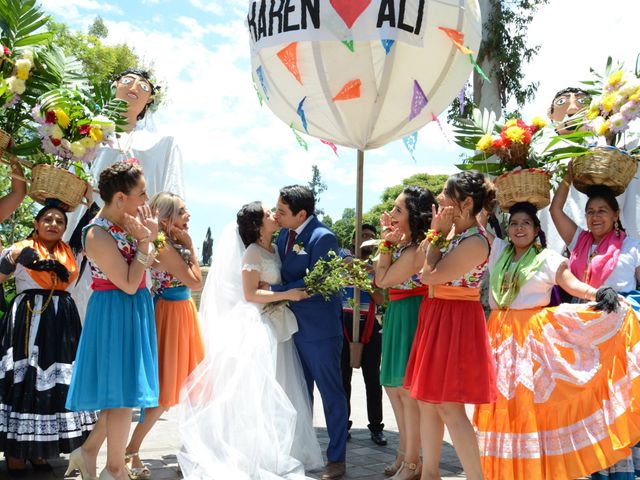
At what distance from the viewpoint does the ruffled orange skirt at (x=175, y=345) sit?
4312mm

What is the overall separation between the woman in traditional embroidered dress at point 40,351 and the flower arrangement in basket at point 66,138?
0.60 ft

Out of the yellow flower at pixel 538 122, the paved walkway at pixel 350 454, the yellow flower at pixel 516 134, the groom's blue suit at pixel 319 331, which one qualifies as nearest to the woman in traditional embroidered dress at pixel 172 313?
the paved walkway at pixel 350 454

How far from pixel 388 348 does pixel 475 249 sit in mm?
1110

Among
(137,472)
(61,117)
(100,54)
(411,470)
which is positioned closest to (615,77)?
(411,470)

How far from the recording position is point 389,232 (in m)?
4.42

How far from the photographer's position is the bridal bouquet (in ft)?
14.3

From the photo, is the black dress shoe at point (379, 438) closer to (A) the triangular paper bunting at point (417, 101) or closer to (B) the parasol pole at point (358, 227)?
(B) the parasol pole at point (358, 227)

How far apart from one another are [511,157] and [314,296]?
1.60 m

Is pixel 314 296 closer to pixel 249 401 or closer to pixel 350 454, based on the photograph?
pixel 249 401

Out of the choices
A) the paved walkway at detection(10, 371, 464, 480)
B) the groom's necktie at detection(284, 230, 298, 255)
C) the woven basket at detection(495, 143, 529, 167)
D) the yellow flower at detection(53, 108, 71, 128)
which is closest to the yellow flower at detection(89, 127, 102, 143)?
the yellow flower at detection(53, 108, 71, 128)

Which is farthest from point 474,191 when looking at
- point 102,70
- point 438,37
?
point 102,70

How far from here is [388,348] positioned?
14.6 feet

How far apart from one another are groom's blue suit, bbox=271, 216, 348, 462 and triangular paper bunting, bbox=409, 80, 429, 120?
102cm

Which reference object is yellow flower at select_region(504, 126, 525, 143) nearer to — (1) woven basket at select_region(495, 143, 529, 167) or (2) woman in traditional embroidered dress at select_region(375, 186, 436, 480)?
(1) woven basket at select_region(495, 143, 529, 167)
